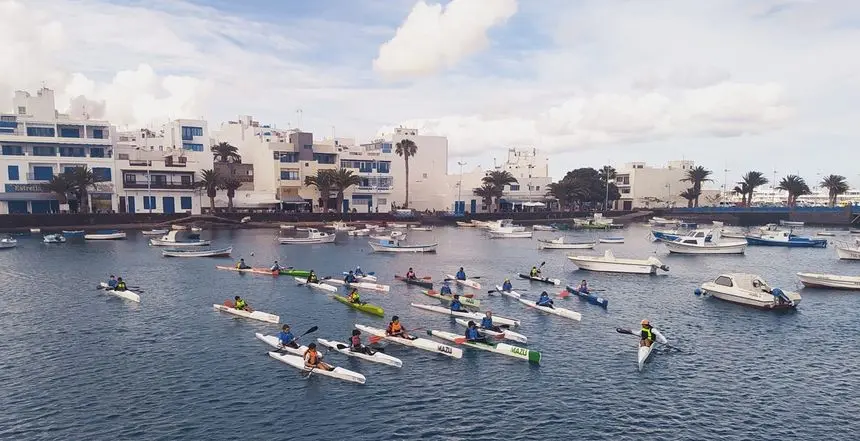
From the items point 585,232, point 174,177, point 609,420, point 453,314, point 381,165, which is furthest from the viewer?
point 381,165

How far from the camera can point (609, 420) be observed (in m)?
26.3

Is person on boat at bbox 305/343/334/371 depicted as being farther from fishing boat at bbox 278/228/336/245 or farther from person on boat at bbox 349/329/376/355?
fishing boat at bbox 278/228/336/245

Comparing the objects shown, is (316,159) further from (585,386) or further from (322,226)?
(585,386)

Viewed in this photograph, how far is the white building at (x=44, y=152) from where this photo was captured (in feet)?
356

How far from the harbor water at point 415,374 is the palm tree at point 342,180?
72.3 metres

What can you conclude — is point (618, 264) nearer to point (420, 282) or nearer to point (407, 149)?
point (420, 282)

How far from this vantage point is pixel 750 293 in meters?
48.2

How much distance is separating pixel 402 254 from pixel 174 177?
206ft

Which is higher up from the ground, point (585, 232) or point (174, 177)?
point (174, 177)

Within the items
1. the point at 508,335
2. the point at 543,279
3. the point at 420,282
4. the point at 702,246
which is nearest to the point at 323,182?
the point at 420,282

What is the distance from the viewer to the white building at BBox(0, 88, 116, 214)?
108500mm

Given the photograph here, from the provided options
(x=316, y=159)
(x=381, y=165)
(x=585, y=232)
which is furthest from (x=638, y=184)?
(x=316, y=159)

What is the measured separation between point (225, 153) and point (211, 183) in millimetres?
15852

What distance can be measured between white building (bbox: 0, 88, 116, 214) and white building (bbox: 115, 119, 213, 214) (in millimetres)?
3230
